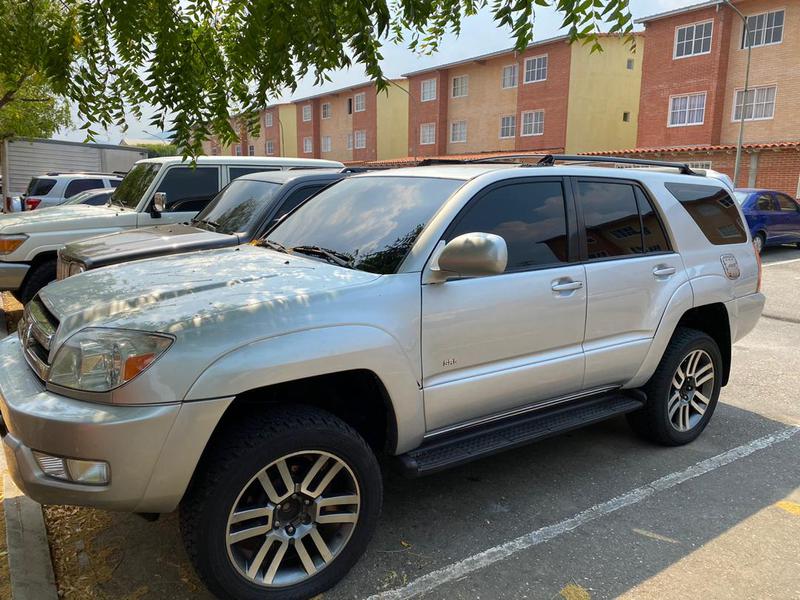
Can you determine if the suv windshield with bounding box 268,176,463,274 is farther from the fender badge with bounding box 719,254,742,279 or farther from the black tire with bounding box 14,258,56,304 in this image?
the black tire with bounding box 14,258,56,304

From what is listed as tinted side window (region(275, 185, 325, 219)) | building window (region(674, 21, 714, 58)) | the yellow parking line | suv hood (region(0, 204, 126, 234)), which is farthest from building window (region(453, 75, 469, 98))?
the yellow parking line

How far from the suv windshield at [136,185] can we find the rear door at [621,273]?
609 cm

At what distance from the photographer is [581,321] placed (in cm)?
362

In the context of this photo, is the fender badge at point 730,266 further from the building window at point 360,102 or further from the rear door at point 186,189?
the building window at point 360,102

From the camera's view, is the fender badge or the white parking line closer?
the white parking line

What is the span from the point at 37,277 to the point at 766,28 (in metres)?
28.3

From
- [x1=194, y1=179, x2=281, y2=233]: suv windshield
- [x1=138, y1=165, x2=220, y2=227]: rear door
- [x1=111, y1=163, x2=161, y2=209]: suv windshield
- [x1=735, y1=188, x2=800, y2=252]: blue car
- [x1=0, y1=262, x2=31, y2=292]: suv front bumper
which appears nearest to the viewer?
[x1=194, y1=179, x2=281, y2=233]: suv windshield

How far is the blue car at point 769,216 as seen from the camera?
49.0 ft

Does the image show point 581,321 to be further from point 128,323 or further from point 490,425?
point 128,323

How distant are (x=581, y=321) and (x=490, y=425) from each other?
82cm

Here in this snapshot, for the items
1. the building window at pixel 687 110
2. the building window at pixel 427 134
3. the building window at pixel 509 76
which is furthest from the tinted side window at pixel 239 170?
the building window at pixel 427 134

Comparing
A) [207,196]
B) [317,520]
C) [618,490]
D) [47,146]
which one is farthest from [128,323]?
[47,146]

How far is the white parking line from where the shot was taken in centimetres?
287

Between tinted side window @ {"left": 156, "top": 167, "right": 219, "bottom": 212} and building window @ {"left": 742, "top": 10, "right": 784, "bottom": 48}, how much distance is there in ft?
80.9
